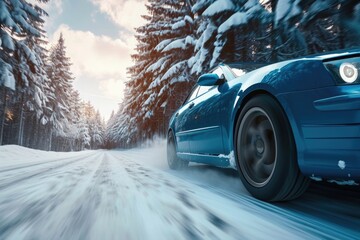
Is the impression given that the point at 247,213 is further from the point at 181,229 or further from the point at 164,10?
the point at 164,10

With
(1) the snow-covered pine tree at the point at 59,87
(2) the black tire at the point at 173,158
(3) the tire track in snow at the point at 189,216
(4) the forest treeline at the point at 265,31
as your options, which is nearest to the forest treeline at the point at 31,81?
(1) the snow-covered pine tree at the point at 59,87

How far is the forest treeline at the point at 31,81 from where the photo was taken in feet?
51.2

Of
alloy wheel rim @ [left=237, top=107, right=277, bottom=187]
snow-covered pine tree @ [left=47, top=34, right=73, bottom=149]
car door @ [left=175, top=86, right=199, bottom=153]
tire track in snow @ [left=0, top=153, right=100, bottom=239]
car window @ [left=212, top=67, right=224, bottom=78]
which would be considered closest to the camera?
tire track in snow @ [left=0, top=153, right=100, bottom=239]

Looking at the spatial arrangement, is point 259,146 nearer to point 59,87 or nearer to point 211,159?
point 211,159

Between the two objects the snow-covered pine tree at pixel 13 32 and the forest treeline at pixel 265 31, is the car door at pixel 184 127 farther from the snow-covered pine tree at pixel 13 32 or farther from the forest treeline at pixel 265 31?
the snow-covered pine tree at pixel 13 32

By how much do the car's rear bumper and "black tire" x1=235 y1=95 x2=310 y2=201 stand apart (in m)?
0.13

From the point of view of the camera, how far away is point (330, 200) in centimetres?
247

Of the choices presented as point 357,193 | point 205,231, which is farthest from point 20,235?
point 357,193

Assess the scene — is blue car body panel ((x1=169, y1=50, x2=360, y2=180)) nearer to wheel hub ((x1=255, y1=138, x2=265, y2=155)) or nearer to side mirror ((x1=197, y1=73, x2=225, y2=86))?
wheel hub ((x1=255, y1=138, x2=265, y2=155))

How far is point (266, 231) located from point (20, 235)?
125 centimetres

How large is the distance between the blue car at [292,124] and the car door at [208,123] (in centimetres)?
3

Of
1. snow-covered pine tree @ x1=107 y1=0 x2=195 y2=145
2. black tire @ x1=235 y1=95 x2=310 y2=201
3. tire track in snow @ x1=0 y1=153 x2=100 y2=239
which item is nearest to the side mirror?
black tire @ x1=235 y1=95 x2=310 y2=201

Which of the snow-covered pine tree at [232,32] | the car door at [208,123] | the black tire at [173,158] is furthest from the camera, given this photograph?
the snow-covered pine tree at [232,32]

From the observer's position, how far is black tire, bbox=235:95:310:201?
6.86ft
